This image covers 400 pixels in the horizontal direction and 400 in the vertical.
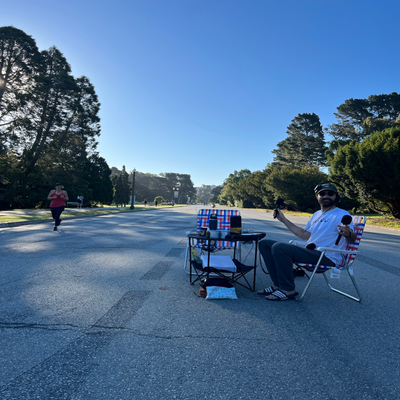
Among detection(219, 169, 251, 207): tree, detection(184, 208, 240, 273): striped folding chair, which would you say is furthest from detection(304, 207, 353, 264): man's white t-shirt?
detection(219, 169, 251, 207): tree

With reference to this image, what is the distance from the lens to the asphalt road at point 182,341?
2.28 m

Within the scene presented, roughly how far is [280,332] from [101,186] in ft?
171

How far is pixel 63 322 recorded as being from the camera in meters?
3.42

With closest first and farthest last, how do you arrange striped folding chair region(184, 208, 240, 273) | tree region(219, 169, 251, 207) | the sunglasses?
the sunglasses, striped folding chair region(184, 208, 240, 273), tree region(219, 169, 251, 207)

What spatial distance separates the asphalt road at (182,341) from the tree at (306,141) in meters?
66.8

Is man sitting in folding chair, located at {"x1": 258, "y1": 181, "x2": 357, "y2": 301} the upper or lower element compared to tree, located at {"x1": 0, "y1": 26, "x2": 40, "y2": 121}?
lower

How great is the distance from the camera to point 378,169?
931 inches

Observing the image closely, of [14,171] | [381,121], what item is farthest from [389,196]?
[14,171]

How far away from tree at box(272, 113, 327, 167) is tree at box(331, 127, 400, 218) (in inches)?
1684

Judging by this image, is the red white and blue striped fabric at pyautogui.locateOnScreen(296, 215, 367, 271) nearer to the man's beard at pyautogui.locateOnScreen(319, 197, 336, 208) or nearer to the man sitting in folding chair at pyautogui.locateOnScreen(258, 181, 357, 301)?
the man sitting in folding chair at pyautogui.locateOnScreen(258, 181, 357, 301)

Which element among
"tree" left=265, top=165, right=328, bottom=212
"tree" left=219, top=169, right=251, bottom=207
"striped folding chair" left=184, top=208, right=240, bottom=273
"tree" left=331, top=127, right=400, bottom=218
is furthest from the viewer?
"tree" left=219, top=169, right=251, bottom=207

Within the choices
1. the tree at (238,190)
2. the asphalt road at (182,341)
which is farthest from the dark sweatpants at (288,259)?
the tree at (238,190)

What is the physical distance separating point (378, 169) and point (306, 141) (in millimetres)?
47028

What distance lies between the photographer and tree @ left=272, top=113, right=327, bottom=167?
67.6 meters
